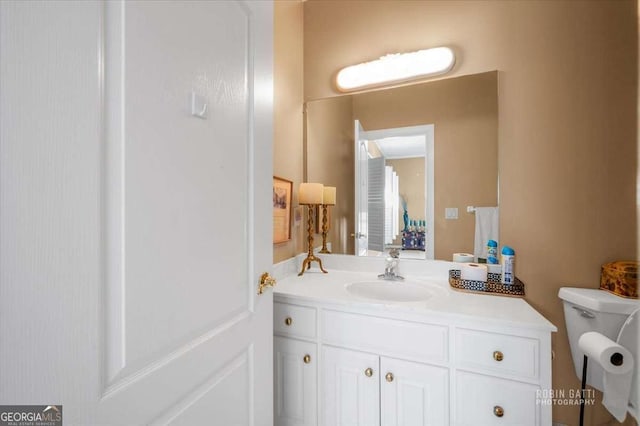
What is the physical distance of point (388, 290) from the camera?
147 centimetres

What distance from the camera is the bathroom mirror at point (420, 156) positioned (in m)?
1.46

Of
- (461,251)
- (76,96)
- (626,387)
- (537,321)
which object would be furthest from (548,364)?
(76,96)

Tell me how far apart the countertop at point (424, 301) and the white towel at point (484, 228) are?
172 mm

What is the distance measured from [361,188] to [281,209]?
559 millimetres

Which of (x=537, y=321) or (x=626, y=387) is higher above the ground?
(x=537, y=321)

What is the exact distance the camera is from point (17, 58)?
1.25ft

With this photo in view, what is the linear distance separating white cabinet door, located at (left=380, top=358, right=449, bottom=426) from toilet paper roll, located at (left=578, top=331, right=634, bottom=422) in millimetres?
454

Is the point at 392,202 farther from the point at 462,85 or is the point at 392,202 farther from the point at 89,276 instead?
the point at 89,276

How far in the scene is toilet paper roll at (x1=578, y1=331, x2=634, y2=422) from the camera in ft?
2.64

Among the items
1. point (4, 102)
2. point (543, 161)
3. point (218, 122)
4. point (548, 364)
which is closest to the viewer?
point (4, 102)

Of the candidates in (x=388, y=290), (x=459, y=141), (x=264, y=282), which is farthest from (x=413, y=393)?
(x=459, y=141)

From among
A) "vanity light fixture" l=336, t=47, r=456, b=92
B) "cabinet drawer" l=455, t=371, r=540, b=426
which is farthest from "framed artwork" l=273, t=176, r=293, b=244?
"cabinet drawer" l=455, t=371, r=540, b=426

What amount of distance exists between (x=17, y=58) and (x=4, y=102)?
68 mm

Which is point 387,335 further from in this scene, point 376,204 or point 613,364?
point 376,204
